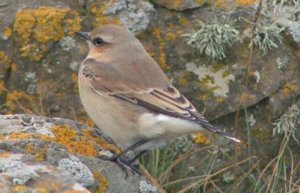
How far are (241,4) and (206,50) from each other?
709 millimetres

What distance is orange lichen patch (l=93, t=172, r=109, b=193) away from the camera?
225 inches

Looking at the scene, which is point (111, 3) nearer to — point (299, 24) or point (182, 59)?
point (182, 59)

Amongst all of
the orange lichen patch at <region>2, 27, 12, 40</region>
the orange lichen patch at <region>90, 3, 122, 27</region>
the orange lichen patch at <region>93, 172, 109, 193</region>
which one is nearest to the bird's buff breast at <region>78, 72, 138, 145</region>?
the orange lichen patch at <region>93, 172, 109, 193</region>

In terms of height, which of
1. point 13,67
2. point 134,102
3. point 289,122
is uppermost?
point 134,102

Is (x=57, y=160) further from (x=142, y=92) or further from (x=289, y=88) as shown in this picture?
(x=289, y=88)

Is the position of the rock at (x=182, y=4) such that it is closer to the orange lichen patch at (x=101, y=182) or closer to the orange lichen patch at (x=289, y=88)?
the orange lichen patch at (x=289, y=88)

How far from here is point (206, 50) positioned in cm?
845

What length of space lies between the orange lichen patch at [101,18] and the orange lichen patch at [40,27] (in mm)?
183

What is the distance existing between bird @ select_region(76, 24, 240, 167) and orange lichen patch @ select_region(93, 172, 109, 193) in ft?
1.81

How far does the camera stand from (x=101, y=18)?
8703mm

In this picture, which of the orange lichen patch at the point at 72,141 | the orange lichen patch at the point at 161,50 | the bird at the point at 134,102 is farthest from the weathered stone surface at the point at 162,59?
the orange lichen patch at the point at 72,141

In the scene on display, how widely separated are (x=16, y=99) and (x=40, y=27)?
0.85m

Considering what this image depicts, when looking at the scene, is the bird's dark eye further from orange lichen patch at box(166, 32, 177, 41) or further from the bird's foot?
the bird's foot

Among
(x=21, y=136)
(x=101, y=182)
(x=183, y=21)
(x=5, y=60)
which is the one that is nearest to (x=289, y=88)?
(x=183, y=21)
